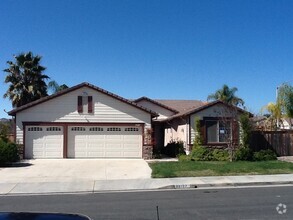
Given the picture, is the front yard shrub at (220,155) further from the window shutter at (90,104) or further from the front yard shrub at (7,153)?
the front yard shrub at (7,153)

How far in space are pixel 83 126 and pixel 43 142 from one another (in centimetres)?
279

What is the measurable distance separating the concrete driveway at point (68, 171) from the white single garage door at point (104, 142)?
201cm

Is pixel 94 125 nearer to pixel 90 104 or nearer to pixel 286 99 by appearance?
pixel 90 104

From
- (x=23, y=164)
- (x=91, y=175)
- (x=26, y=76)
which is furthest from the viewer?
(x=26, y=76)

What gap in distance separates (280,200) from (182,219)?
3749 millimetres

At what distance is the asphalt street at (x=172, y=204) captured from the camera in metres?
9.52

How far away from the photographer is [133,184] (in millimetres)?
15750

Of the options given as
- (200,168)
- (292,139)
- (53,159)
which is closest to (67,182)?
(200,168)

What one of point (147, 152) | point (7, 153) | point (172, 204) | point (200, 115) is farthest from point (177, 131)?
point (172, 204)

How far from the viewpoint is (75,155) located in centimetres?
2692

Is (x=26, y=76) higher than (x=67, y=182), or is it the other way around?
(x=26, y=76)

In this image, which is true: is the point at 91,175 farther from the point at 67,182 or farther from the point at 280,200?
the point at 280,200

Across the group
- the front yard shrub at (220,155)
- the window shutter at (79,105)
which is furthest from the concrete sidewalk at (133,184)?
the window shutter at (79,105)

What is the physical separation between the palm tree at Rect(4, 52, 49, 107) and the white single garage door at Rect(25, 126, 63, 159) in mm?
13253
